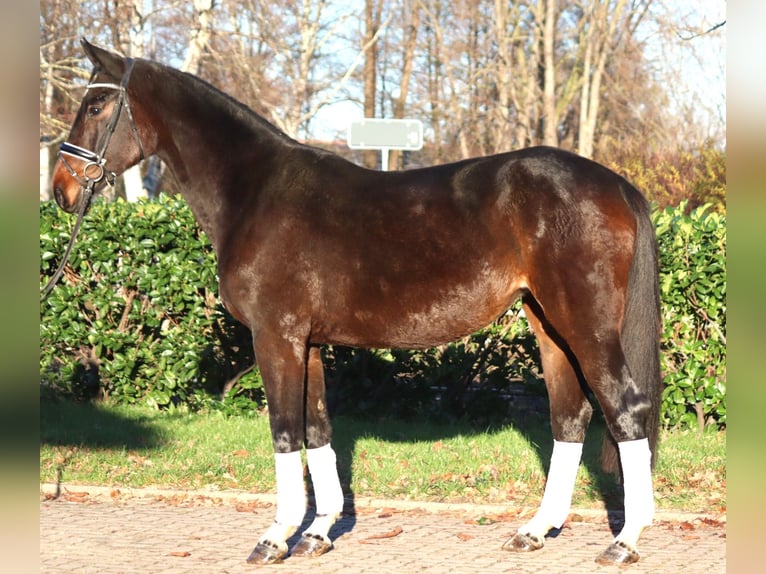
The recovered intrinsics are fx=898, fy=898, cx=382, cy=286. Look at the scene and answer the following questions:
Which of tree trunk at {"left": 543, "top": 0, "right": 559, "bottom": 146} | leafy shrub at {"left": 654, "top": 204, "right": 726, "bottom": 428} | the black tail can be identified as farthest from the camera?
tree trunk at {"left": 543, "top": 0, "right": 559, "bottom": 146}

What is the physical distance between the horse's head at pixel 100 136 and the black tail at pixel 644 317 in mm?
2837

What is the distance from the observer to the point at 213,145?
205 inches

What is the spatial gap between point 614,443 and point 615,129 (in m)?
28.0

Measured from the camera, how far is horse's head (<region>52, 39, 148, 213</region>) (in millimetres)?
5062

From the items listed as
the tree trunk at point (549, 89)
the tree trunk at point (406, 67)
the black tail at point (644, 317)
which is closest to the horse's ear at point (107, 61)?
the black tail at point (644, 317)

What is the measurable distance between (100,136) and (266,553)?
2.51 meters

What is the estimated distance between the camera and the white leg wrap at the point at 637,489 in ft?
15.3

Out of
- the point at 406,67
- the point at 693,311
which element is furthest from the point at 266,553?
the point at 406,67

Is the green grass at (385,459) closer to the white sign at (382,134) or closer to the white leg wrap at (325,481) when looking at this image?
the white leg wrap at (325,481)

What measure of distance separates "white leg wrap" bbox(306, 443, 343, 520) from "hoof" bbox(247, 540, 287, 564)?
39cm

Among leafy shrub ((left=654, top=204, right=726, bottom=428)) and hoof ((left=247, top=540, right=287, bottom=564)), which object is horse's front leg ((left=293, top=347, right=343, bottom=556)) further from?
leafy shrub ((left=654, top=204, right=726, bottom=428))

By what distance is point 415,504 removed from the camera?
19.6ft

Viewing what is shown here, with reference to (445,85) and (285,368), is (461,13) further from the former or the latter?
(285,368)

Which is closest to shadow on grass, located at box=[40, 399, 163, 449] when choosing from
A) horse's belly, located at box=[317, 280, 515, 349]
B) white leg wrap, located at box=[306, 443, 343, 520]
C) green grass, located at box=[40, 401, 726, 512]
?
green grass, located at box=[40, 401, 726, 512]
